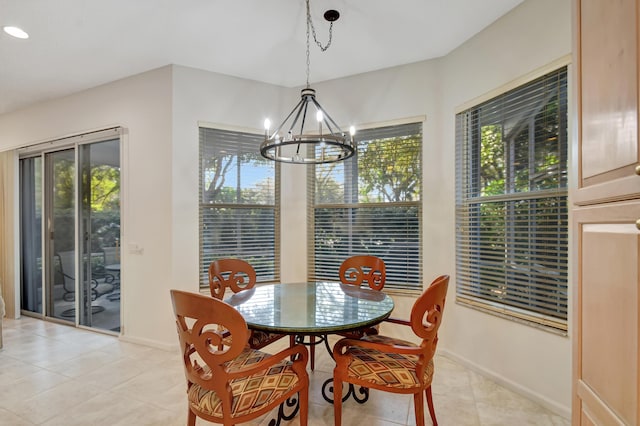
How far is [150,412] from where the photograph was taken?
2127 mm

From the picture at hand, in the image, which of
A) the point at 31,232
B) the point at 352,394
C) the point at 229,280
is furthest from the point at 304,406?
the point at 31,232

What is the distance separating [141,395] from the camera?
92.0 inches

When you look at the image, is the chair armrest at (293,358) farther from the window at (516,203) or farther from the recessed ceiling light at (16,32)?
the recessed ceiling light at (16,32)

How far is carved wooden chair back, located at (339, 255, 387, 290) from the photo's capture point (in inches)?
107

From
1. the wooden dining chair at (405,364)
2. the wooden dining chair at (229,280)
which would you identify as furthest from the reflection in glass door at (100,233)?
the wooden dining chair at (405,364)

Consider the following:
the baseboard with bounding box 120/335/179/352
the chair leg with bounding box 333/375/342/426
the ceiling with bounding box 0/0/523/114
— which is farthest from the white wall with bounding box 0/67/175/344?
the chair leg with bounding box 333/375/342/426

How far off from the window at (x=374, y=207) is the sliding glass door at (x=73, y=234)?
233cm

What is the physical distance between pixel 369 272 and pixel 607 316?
2013 mm

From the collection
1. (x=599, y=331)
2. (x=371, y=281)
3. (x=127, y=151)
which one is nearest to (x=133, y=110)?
(x=127, y=151)

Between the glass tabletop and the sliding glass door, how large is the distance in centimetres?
230

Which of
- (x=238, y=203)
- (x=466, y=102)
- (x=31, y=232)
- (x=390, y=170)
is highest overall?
(x=466, y=102)

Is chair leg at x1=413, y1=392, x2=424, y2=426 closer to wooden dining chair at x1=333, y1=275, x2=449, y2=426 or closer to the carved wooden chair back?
wooden dining chair at x1=333, y1=275, x2=449, y2=426

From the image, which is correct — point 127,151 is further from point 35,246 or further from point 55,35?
point 35,246

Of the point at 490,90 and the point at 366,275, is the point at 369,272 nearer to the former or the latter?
the point at 366,275
